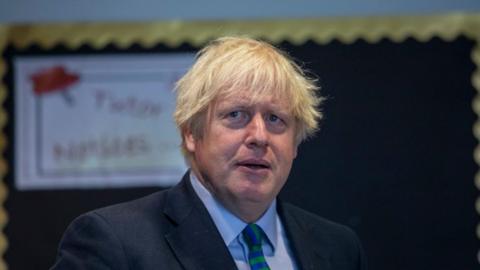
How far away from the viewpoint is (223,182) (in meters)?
1.27

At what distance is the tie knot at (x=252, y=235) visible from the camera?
51.5 inches

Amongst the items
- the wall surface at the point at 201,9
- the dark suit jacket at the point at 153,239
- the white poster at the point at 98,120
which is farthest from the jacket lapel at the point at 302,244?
the wall surface at the point at 201,9

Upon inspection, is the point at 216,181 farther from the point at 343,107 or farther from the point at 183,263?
the point at 343,107

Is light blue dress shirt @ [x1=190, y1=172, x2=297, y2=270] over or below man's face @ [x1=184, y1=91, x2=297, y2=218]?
below

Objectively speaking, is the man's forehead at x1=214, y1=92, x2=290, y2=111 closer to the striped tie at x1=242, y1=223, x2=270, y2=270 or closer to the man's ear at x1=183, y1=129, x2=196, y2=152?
the man's ear at x1=183, y1=129, x2=196, y2=152

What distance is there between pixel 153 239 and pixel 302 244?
0.30 m

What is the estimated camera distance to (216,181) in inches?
50.5

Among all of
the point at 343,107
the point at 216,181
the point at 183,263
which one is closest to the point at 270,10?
the point at 343,107

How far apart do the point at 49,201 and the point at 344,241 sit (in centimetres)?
87

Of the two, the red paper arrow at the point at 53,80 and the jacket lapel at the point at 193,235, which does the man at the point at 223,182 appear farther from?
the red paper arrow at the point at 53,80

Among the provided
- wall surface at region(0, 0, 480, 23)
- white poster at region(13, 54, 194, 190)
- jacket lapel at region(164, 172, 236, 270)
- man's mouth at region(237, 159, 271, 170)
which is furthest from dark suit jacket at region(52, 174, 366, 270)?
wall surface at region(0, 0, 480, 23)

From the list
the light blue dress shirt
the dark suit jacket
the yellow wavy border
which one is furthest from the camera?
the yellow wavy border

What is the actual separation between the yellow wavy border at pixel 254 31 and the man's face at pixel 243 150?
728 mm

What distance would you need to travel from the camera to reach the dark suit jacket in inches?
46.3
